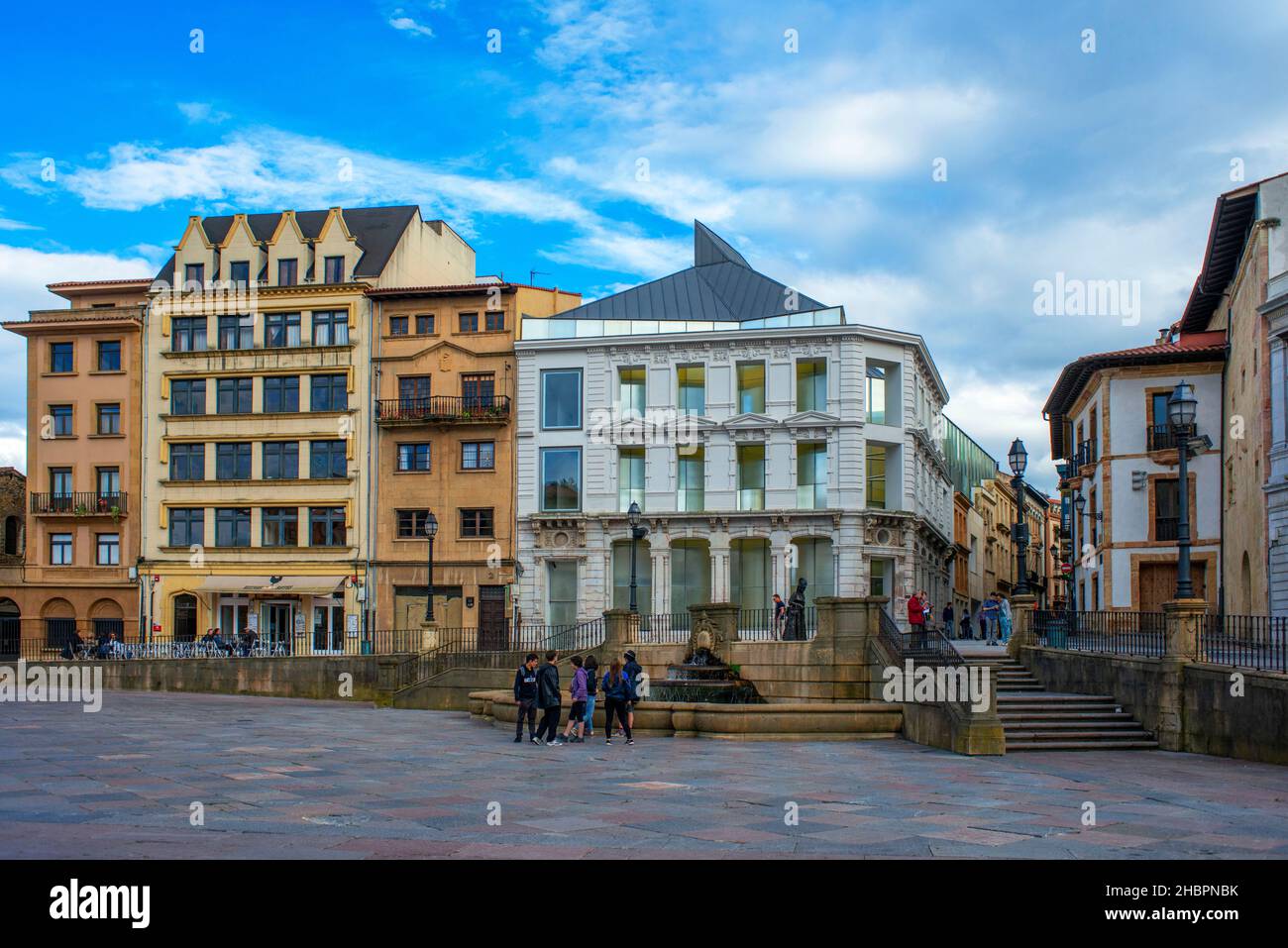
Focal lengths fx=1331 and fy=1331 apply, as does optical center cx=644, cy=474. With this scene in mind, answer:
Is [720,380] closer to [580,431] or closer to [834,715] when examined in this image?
[580,431]

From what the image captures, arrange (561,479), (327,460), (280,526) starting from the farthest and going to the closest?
1. (280,526)
2. (327,460)
3. (561,479)

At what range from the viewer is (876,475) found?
46344mm

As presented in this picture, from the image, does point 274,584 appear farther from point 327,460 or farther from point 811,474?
point 811,474

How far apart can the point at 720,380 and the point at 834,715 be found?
84.6ft

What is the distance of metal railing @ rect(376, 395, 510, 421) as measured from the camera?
4897 cm

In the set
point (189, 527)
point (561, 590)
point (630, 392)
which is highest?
point (630, 392)

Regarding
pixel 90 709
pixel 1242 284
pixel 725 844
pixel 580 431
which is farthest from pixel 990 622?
pixel 725 844

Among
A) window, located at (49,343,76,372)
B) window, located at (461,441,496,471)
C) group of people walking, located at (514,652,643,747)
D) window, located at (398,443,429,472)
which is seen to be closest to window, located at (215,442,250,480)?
window, located at (398,443,429,472)

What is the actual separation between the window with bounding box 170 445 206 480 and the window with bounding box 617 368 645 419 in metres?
17.2

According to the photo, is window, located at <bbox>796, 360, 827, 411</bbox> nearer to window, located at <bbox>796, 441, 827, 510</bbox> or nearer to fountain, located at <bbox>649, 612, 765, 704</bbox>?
window, located at <bbox>796, 441, 827, 510</bbox>

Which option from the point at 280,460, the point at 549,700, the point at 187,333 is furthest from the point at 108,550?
the point at 549,700

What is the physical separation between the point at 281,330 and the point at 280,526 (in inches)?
305

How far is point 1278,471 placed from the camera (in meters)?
33.0

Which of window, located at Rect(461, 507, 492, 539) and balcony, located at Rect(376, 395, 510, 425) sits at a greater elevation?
balcony, located at Rect(376, 395, 510, 425)
